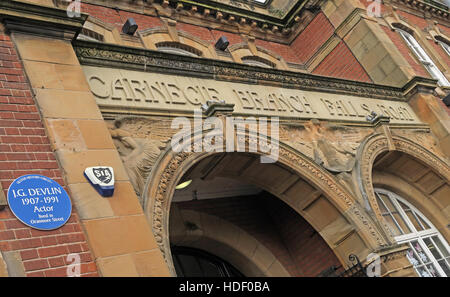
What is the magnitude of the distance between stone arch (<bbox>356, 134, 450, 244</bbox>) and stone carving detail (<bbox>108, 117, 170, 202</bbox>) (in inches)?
187

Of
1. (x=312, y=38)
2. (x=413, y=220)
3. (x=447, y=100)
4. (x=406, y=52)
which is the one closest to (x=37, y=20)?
(x=413, y=220)

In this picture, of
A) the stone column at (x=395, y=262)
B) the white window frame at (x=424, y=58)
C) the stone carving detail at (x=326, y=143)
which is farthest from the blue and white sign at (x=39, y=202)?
the white window frame at (x=424, y=58)

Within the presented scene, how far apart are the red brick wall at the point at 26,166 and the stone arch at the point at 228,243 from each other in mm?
4306

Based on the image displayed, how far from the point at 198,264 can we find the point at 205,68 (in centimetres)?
405

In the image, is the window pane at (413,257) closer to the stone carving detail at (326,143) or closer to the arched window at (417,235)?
the arched window at (417,235)

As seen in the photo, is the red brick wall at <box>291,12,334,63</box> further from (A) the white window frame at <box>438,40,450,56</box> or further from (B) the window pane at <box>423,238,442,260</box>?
(B) the window pane at <box>423,238,442,260</box>

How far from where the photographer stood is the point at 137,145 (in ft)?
19.1

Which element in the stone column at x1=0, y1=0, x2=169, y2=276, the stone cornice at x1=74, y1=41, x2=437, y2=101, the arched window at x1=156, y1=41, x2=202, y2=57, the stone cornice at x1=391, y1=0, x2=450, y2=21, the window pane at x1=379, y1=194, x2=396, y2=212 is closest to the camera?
the stone column at x1=0, y1=0, x2=169, y2=276

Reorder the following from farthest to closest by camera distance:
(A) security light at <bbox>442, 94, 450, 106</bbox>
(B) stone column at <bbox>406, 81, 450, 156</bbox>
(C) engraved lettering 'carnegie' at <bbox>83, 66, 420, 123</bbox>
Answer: (A) security light at <bbox>442, 94, 450, 106</bbox> → (B) stone column at <bbox>406, 81, 450, 156</bbox> → (C) engraved lettering 'carnegie' at <bbox>83, 66, 420, 123</bbox>

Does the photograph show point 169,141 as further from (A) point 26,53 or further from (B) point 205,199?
(B) point 205,199

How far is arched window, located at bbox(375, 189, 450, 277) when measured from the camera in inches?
385

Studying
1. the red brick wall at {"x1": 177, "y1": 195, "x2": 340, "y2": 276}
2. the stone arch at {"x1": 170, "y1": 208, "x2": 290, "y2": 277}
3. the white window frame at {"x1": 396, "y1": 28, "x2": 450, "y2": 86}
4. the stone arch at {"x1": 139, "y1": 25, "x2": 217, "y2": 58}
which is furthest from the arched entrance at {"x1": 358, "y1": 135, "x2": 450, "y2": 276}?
the stone arch at {"x1": 139, "y1": 25, "x2": 217, "y2": 58}

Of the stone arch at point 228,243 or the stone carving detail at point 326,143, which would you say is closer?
the stone carving detail at point 326,143

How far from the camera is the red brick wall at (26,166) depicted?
403 cm
